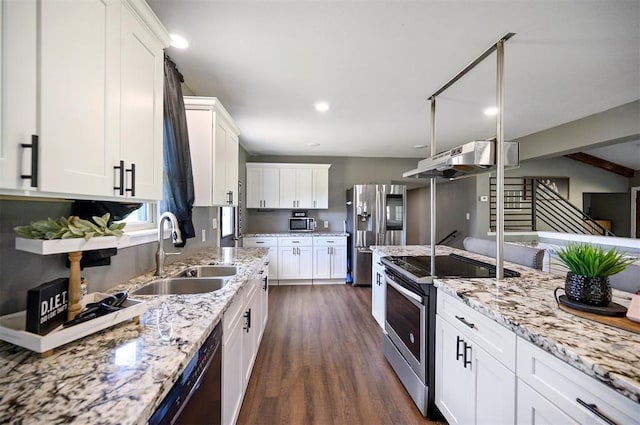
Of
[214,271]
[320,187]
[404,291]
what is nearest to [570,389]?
[404,291]

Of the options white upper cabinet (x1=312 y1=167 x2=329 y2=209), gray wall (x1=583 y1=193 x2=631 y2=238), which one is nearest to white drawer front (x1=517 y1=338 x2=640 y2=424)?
white upper cabinet (x1=312 y1=167 x2=329 y2=209)

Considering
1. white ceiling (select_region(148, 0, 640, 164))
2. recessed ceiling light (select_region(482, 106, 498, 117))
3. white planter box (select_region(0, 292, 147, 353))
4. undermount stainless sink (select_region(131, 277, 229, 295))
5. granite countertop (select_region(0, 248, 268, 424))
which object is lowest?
undermount stainless sink (select_region(131, 277, 229, 295))

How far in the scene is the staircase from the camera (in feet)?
20.1

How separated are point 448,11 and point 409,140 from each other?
2.94 metres

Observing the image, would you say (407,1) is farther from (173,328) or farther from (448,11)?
(173,328)

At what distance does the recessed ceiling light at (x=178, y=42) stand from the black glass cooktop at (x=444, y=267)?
2.18 m

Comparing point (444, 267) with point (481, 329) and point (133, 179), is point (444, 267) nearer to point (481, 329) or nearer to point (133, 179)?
point (481, 329)

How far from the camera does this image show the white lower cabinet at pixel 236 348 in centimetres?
132

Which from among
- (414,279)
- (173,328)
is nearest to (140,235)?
(173,328)

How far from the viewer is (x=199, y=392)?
0.92 metres

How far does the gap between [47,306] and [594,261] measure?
1.99 metres

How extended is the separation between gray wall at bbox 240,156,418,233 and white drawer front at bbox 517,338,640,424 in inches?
177

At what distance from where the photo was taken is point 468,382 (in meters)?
1.37

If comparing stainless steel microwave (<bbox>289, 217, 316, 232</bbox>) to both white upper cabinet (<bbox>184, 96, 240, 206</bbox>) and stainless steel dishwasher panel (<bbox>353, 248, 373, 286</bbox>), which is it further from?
white upper cabinet (<bbox>184, 96, 240, 206</bbox>)
